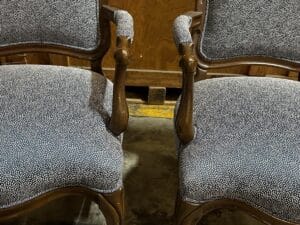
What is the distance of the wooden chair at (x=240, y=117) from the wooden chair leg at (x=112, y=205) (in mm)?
145

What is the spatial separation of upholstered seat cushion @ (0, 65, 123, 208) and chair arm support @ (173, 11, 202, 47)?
258mm

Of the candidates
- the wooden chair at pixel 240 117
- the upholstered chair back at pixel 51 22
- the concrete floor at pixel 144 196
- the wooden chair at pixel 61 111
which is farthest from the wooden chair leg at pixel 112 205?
the upholstered chair back at pixel 51 22

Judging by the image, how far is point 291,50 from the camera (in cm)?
116

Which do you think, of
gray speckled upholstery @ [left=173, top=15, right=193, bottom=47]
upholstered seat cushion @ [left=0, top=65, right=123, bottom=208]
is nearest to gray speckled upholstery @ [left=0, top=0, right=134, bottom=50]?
upholstered seat cushion @ [left=0, top=65, right=123, bottom=208]

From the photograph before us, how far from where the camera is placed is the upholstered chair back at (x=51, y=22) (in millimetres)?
1118

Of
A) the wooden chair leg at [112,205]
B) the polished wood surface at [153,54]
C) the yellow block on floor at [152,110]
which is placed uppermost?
the polished wood surface at [153,54]

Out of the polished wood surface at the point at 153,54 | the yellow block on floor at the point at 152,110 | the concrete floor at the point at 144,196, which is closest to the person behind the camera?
the concrete floor at the point at 144,196

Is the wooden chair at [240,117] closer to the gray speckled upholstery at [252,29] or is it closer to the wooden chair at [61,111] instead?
the gray speckled upholstery at [252,29]

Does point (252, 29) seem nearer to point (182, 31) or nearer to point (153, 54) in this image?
point (182, 31)

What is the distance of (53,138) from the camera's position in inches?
35.9

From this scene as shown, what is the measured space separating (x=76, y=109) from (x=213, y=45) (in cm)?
45

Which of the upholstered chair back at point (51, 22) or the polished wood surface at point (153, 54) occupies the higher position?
the upholstered chair back at point (51, 22)

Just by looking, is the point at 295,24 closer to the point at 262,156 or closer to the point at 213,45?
the point at 213,45

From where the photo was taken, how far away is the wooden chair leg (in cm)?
94
